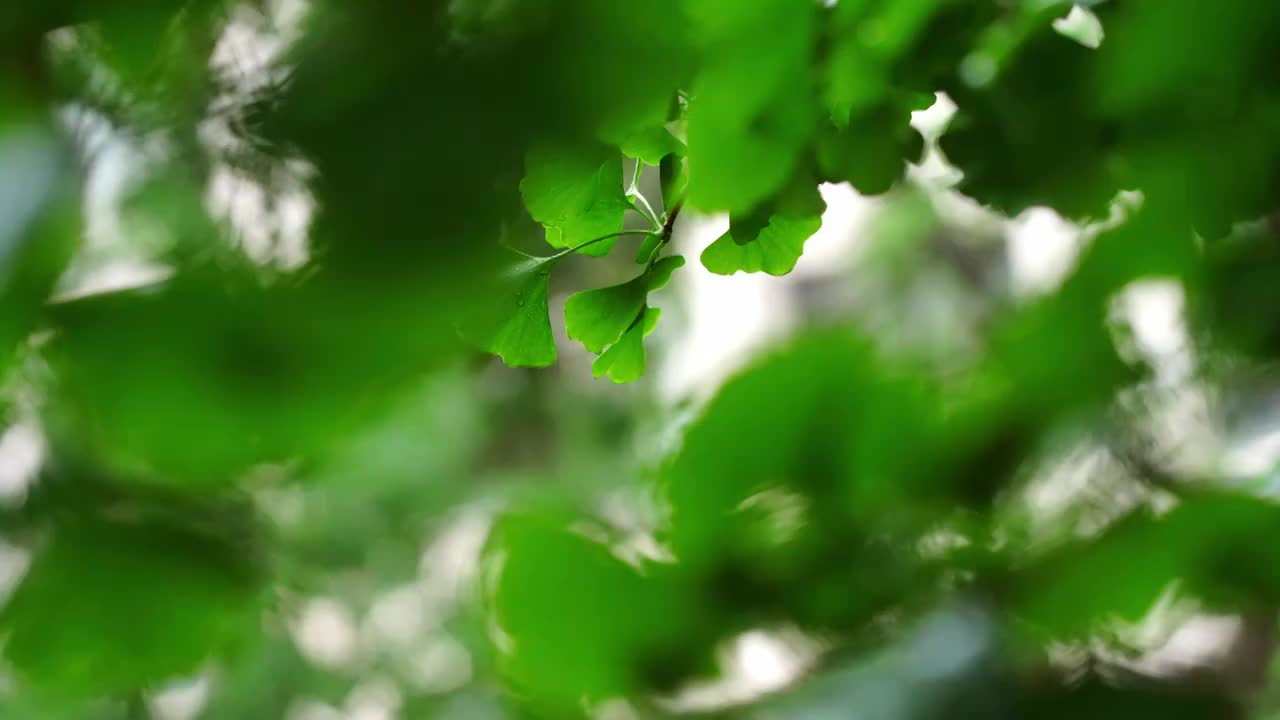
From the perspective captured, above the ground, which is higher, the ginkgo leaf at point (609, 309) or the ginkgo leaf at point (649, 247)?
the ginkgo leaf at point (649, 247)

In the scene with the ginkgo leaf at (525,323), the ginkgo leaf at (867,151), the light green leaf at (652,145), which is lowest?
the ginkgo leaf at (525,323)

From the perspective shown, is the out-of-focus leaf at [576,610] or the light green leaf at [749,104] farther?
the out-of-focus leaf at [576,610]

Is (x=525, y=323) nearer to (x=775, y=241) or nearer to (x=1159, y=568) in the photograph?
(x=775, y=241)

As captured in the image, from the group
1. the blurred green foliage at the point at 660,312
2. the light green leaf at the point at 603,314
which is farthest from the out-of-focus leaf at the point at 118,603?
the light green leaf at the point at 603,314

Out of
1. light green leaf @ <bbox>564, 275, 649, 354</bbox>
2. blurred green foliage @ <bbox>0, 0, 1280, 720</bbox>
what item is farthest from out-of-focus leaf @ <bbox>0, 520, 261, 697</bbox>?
light green leaf @ <bbox>564, 275, 649, 354</bbox>

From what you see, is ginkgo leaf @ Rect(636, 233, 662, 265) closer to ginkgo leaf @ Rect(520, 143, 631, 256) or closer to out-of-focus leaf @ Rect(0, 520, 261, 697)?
ginkgo leaf @ Rect(520, 143, 631, 256)

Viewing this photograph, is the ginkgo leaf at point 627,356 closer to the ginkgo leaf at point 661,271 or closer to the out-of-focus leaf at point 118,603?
the ginkgo leaf at point 661,271

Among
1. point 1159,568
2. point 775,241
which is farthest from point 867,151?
point 1159,568

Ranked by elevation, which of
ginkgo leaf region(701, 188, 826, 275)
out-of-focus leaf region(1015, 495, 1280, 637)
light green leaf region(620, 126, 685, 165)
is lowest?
out-of-focus leaf region(1015, 495, 1280, 637)
